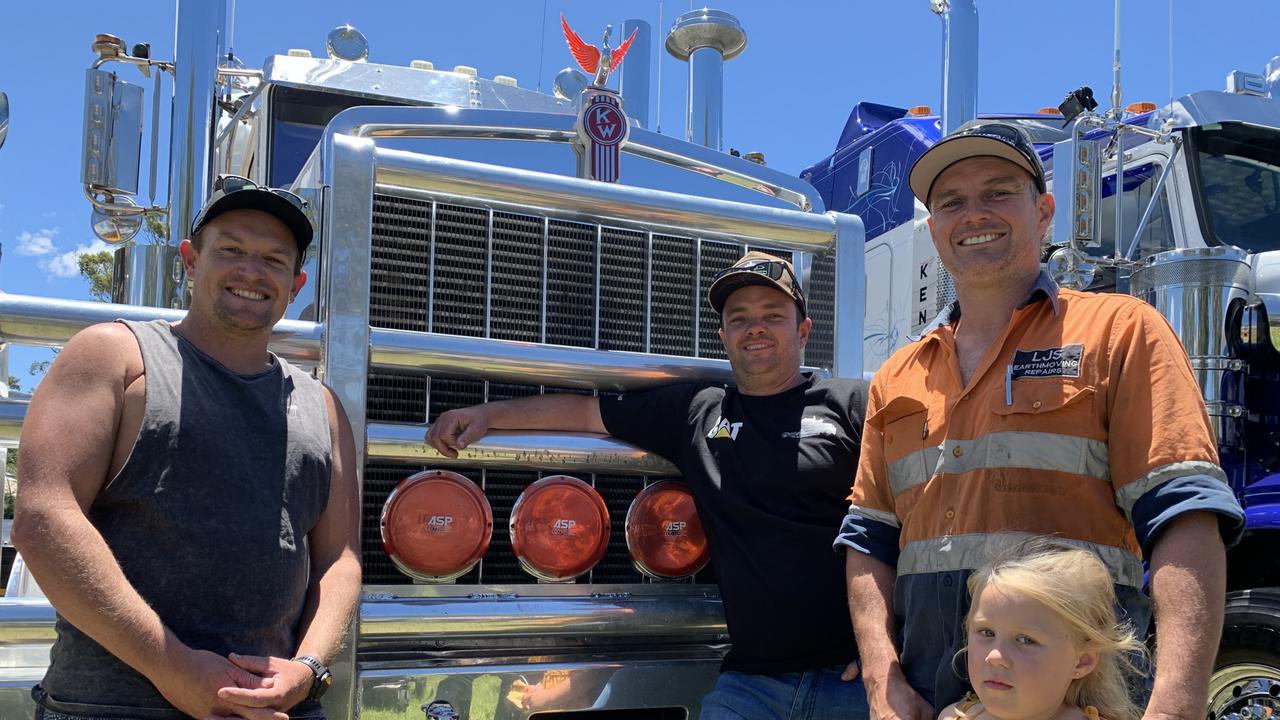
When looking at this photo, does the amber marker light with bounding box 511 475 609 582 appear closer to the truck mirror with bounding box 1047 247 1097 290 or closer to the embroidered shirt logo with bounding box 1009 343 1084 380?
the embroidered shirt logo with bounding box 1009 343 1084 380

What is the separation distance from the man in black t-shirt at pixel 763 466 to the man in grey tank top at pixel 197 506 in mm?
616

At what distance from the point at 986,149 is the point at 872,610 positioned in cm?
94

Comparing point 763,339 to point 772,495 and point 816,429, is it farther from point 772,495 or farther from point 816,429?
point 772,495

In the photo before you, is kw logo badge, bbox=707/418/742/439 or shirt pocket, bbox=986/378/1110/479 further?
kw logo badge, bbox=707/418/742/439

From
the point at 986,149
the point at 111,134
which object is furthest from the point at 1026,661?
the point at 111,134

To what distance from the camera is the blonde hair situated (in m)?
2.07

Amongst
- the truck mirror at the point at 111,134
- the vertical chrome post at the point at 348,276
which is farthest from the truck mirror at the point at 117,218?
the vertical chrome post at the point at 348,276

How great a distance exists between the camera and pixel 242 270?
2.50 meters

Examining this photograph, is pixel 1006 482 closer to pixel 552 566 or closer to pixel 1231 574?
pixel 552 566

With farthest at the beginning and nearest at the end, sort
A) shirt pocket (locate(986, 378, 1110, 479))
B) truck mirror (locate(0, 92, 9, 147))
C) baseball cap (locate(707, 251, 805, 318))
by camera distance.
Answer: baseball cap (locate(707, 251, 805, 318)) < truck mirror (locate(0, 92, 9, 147)) < shirt pocket (locate(986, 378, 1110, 479))

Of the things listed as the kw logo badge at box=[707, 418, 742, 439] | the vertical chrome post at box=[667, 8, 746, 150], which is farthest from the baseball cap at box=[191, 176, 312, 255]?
the vertical chrome post at box=[667, 8, 746, 150]

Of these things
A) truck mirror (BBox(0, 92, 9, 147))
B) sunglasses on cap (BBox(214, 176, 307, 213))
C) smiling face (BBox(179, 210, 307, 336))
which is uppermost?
truck mirror (BBox(0, 92, 9, 147))

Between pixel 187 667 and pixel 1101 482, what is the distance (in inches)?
64.6

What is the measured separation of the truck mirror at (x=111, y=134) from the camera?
3.89 metres
